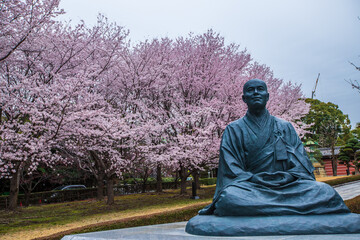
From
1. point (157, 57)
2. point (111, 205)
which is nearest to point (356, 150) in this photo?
point (157, 57)

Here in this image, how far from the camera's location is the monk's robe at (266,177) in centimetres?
394

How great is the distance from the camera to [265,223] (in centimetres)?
374

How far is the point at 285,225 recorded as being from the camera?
3.70m

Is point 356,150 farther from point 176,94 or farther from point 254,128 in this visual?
point 254,128

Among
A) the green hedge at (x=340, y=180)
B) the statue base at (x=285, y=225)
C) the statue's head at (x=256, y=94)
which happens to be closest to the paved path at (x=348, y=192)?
the green hedge at (x=340, y=180)

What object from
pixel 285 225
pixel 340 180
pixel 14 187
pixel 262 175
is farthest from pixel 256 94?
pixel 340 180

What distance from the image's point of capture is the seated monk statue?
3936mm

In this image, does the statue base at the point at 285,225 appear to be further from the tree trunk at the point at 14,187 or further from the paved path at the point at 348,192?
the tree trunk at the point at 14,187

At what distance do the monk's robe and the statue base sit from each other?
0.36 ft

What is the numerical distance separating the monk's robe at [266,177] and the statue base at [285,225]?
11 centimetres

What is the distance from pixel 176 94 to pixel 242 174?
1318 cm

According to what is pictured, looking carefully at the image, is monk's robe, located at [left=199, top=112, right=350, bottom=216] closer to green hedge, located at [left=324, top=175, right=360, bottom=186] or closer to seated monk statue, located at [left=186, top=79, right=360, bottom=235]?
seated monk statue, located at [left=186, top=79, right=360, bottom=235]

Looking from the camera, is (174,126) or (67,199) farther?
Result: (67,199)

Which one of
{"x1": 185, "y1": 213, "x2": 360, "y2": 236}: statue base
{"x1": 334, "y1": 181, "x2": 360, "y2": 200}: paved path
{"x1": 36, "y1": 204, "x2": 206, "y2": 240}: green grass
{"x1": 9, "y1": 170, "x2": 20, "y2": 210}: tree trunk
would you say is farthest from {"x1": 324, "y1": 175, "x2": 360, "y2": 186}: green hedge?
{"x1": 185, "y1": 213, "x2": 360, "y2": 236}: statue base
